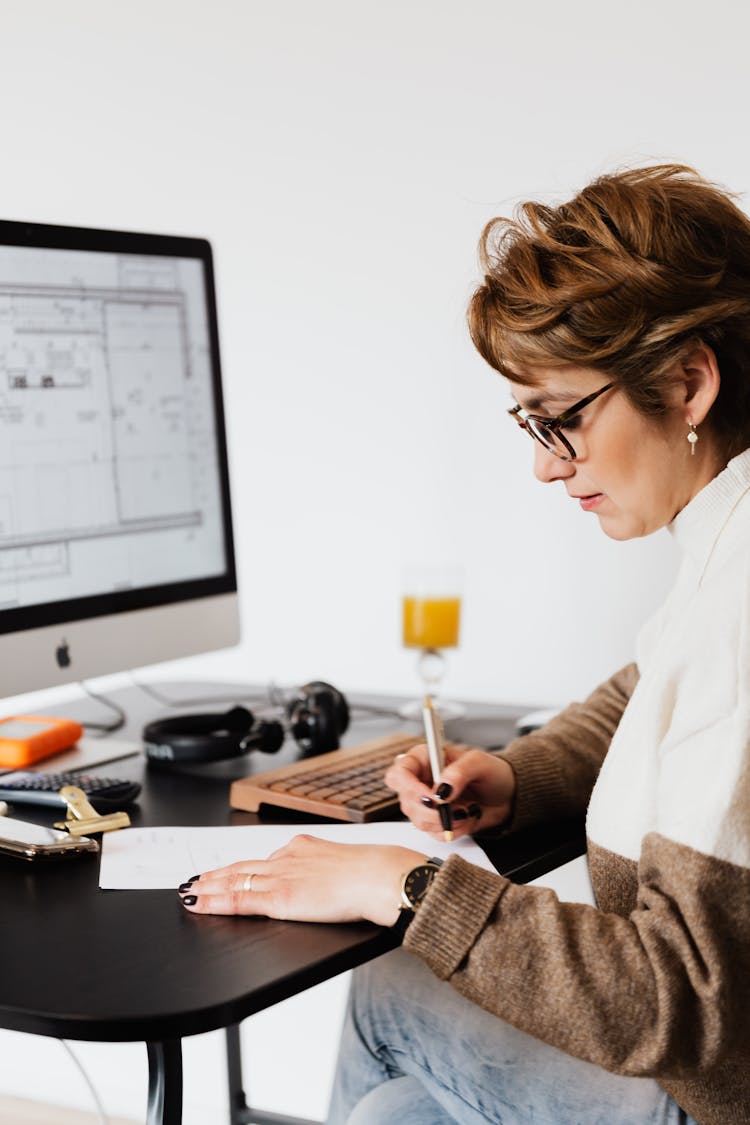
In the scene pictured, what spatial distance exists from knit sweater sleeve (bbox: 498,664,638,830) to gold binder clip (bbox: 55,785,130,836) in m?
0.38

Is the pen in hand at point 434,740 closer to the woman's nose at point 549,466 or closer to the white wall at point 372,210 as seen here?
the woman's nose at point 549,466

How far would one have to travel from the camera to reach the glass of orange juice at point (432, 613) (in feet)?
6.35

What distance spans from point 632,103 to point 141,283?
0.80 metres

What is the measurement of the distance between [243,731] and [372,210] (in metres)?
1.01

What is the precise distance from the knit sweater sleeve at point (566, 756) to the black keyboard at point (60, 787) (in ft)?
1.26

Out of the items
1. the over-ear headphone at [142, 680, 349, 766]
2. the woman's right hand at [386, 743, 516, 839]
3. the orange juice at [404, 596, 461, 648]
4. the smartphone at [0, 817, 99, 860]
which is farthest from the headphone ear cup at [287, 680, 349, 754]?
the smartphone at [0, 817, 99, 860]

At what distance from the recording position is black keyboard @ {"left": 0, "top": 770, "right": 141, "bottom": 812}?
133cm

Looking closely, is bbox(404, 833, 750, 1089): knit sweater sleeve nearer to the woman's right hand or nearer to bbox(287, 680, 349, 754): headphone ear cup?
the woman's right hand

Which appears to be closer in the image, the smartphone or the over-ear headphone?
the smartphone

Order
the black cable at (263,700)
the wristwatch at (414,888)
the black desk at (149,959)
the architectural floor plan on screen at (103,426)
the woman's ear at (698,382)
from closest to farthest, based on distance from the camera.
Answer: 1. the black desk at (149,959)
2. the wristwatch at (414,888)
3. the woman's ear at (698,382)
4. the architectural floor plan on screen at (103,426)
5. the black cable at (263,700)

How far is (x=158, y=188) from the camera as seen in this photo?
2.38 metres

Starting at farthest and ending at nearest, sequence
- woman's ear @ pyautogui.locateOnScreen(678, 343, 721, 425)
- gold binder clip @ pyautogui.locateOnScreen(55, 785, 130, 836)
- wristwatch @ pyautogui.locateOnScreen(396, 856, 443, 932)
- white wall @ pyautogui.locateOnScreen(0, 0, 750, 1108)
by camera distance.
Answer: white wall @ pyautogui.locateOnScreen(0, 0, 750, 1108) → gold binder clip @ pyautogui.locateOnScreen(55, 785, 130, 836) → woman's ear @ pyautogui.locateOnScreen(678, 343, 721, 425) → wristwatch @ pyautogui.locateOnScreen(396, 856, 443, 932)

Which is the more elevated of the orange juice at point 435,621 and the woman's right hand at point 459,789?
the orange juice at point 435,621

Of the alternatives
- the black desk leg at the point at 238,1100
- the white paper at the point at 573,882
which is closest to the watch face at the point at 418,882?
the black desk leg at the point at 238,1100
